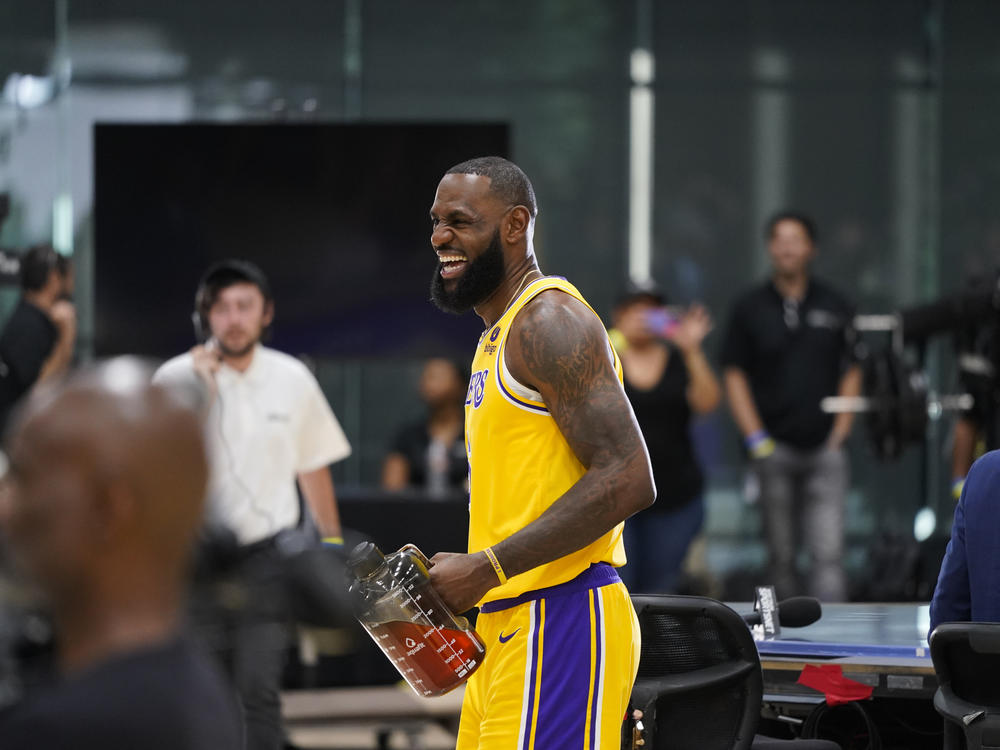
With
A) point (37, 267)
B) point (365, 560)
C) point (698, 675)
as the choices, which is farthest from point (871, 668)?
point (37, 267)

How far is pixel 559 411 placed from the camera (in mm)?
2789

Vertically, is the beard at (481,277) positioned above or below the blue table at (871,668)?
above

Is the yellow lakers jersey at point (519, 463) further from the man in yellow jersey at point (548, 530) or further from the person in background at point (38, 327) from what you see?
the person in background at point (38, 327)

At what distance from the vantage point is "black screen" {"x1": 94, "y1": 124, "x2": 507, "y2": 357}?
7.64 m

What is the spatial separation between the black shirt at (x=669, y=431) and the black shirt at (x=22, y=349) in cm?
331

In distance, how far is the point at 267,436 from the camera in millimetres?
5117

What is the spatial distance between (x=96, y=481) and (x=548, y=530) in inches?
64.3

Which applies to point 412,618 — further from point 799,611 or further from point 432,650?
point 799,611

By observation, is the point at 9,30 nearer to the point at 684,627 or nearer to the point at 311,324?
the point at 311,324

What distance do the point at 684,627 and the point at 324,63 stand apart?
7084mm

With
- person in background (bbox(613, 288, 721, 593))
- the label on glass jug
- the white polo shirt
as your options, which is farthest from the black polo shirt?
the label on glass jug

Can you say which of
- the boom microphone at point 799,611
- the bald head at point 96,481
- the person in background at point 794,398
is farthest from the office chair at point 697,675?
the person in background at point 794,398

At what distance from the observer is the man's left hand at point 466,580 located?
8.93 feet

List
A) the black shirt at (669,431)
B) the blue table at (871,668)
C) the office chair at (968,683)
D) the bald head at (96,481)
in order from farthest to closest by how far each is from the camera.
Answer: the black shirt at (669,431) < the blue table at (871,668) < the office chair at (968,683) < the bald head at (96,481)
